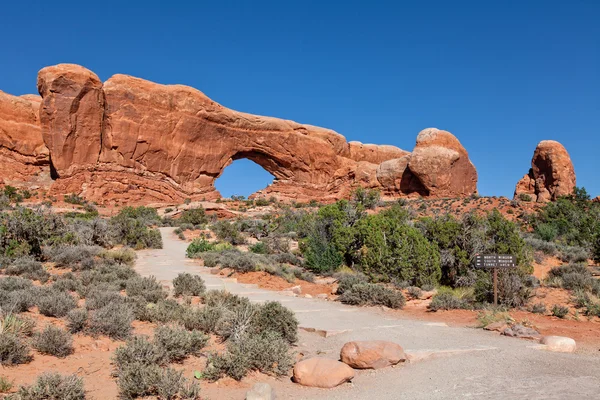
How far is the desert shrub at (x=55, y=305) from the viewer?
6.21 meters

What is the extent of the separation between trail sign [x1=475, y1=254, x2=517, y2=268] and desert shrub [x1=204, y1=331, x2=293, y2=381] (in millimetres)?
5020

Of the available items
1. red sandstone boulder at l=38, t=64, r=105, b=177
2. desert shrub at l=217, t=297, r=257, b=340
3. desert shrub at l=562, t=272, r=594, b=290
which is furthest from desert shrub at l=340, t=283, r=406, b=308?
red sandstone boulder at l=38, t=64, r=105, b=177

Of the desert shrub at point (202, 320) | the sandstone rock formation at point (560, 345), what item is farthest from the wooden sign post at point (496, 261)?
the desert shrub at point (202, 320)

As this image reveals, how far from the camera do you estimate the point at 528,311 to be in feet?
28.6

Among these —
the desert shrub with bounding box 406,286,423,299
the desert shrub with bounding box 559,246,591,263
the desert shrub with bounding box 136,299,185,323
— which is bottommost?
the desert shrub with bounding box 136,299,185,323

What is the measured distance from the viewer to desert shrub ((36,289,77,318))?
20.4 ft

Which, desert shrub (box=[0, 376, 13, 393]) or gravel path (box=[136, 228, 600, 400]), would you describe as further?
gravel path (box=[136, 228, 600, 400])

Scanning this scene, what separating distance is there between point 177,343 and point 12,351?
1644 mm

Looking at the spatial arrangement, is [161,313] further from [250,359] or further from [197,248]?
[197,248]

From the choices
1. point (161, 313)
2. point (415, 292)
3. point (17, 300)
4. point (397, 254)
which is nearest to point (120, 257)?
point (17, 300)

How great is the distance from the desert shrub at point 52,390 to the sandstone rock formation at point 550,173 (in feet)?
128

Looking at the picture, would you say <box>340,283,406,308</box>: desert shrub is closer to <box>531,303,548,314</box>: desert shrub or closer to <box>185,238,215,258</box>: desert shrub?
<box>531,303,548,314</box>: desert shrub

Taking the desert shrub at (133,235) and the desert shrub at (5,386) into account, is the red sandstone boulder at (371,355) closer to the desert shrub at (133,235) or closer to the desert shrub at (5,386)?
the desert shrub at (5,386)

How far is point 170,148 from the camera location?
38812 millimetres
